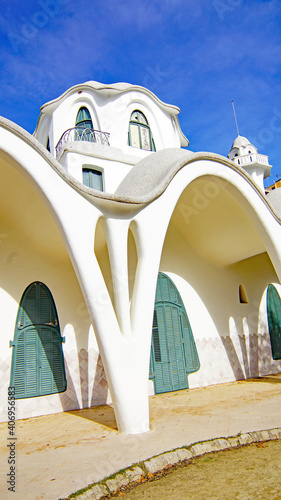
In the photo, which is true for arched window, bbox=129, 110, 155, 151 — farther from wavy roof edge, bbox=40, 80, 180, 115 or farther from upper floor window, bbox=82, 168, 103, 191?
upper floor window, bbox=82, 168, 103, 191

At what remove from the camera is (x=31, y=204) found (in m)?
7.20

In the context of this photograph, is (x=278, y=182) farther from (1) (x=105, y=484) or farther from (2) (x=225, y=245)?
(1) (x=105, y=484)

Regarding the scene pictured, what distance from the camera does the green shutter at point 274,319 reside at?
451 inches

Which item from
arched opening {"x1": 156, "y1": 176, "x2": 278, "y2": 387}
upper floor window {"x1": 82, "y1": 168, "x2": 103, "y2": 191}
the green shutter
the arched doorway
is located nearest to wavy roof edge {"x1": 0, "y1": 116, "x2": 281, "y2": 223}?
arched opening {"x1": 156, "y1": 176, "x2": 278, "y2": 387}

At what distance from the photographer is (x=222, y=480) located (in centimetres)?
361

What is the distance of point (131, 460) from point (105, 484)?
1.94 feet

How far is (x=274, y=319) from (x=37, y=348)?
25.4 feet

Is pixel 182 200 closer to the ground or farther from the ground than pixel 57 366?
farther from the ground

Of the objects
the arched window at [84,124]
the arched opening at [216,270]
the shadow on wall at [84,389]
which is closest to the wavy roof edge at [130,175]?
the arched opening at [216,270]

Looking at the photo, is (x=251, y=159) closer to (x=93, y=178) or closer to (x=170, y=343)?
(x=93, y=178)

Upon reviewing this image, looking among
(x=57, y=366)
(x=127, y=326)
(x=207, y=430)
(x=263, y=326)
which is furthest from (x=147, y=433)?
(x=263, y=326)

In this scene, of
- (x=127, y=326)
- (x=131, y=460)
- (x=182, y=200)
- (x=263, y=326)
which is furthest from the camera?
(x=263, y=326)

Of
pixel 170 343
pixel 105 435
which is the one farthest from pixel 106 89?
pixel 105 435

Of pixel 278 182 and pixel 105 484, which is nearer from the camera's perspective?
pixel 105 484
